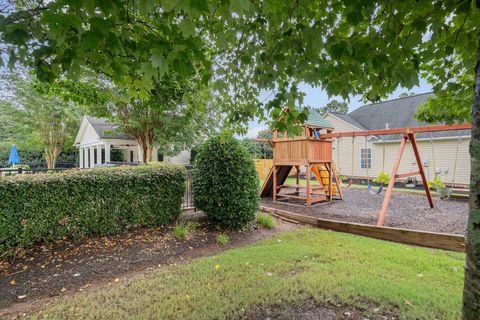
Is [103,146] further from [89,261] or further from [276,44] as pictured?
[276,44]

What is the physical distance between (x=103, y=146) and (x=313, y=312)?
61.7ft

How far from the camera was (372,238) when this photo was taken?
512 centimetres

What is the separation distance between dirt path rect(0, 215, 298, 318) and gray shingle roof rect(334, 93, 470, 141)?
1424cm

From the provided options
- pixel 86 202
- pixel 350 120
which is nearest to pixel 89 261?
pixel 86 202

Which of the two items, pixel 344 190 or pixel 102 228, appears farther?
pixel 344 190

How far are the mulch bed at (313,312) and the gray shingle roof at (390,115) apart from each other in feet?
47.6

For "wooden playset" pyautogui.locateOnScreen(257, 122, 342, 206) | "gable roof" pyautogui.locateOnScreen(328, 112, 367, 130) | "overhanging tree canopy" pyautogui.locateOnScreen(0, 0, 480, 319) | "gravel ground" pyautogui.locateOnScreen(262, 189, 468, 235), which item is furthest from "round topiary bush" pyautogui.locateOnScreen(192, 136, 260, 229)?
"gable roof" pyautogui.locateOnScreen(328, 112, 367, 130)

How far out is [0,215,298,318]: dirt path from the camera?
309 centimetres

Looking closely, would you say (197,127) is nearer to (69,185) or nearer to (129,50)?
(69,185)

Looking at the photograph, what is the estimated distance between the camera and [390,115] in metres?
16.9

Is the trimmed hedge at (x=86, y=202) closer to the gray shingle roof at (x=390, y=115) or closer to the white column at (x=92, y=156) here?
the gray shingle roof at (x=390, y=115)

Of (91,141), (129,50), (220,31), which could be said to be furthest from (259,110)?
(91,141)

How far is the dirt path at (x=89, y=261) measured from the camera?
309 cm

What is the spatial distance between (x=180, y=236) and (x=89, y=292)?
2006mm
